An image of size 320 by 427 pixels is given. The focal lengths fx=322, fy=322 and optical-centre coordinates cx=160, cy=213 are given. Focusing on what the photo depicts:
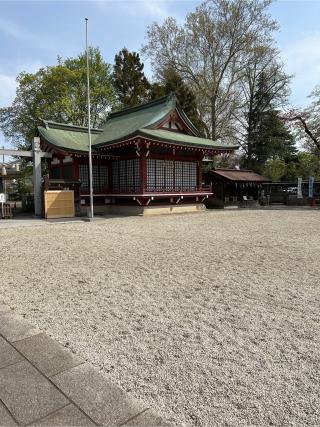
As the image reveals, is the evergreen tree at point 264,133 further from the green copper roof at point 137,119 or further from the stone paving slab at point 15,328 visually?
the stone paving slab at point 15,328

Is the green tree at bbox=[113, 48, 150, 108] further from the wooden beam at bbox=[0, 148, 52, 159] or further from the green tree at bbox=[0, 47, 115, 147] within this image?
the wooden beam at bbox=[0, 148, 52, 159]

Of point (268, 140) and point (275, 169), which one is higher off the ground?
point (268, 140)

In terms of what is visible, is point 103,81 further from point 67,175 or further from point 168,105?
point 67,175

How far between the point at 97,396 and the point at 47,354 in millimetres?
768

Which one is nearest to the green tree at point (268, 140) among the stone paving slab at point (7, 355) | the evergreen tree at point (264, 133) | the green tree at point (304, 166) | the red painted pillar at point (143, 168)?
the evergreen tree at point (264, 133)

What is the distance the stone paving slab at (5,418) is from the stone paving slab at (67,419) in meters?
0.14

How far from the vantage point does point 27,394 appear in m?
2.17

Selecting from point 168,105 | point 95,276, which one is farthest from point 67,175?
point 95,276

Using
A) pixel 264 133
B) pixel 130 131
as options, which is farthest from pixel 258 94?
pixel 130 131

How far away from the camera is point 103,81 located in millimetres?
29266

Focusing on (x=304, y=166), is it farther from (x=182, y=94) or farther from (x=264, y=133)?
(x=182, y=94)

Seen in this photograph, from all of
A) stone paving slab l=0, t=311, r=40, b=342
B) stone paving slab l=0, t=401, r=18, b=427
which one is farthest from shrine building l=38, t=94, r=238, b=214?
stone paving slab l=0, t=401, r=18, b=427

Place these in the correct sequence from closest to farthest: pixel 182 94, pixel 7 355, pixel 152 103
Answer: pixel 7 355
pixel 152 103
pixel 182 94

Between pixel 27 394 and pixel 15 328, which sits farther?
pixel 15 328
